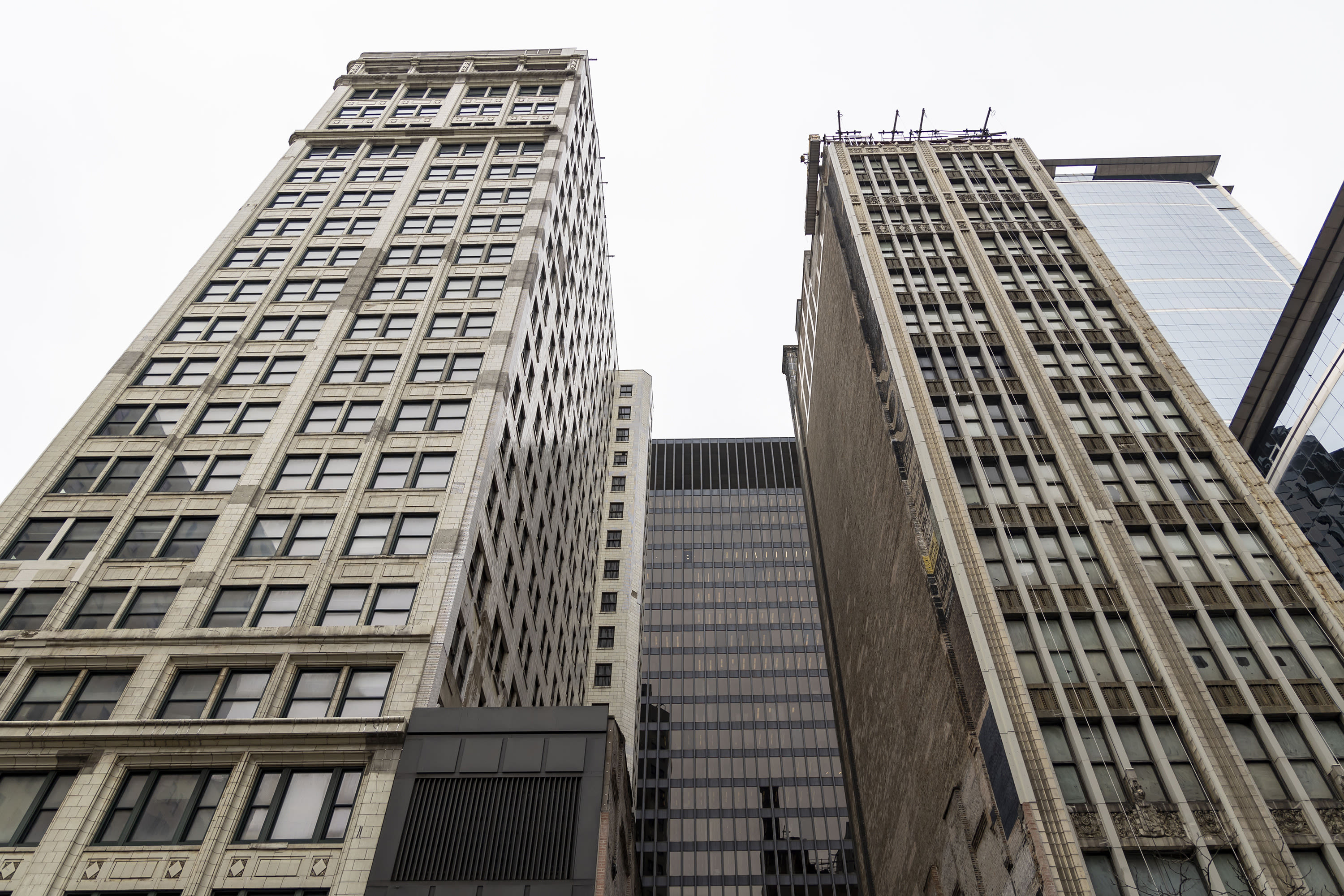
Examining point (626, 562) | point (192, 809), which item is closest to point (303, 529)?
point (192, 809)

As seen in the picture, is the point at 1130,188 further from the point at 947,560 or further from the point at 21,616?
the point at 21,616

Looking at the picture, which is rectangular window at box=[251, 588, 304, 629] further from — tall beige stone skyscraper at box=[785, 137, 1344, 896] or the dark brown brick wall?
the dark brown brick wall

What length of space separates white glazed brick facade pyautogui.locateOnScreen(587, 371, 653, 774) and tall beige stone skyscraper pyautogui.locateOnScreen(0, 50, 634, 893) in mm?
18620

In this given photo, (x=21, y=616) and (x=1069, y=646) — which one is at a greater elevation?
(x=1069, y=646)

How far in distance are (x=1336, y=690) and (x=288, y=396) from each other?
4648cm

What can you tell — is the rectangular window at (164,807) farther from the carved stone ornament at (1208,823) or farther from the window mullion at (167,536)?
the carved stone ornament at (1208,823)

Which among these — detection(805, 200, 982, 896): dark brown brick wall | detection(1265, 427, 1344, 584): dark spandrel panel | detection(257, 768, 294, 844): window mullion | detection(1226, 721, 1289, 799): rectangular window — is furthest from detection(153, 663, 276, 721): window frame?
detection(1265, 427, 1344, 584): dark spandrel panel

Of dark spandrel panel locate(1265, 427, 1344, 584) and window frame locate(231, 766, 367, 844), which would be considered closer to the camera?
window frame locate(231, 766, 367, 844)

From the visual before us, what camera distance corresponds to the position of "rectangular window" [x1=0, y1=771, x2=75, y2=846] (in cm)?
2502

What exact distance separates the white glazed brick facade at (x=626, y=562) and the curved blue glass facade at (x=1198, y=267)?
2037 inches

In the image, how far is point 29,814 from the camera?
25422 millimetres

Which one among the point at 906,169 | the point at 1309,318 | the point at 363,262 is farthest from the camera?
the point at 906,169

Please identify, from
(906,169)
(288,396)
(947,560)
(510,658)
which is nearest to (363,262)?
(288,396)

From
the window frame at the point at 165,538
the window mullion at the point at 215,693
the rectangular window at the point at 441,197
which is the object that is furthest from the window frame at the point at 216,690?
the rectangular window at the point at 441,197
